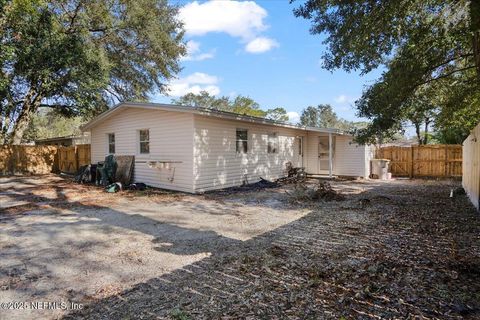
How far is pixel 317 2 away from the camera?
6094mm

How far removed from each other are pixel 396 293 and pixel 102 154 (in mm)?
13051

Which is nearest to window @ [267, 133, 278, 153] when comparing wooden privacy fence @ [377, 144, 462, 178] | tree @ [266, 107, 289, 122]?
wooden privacy fence @ [377, 144, 462, 178]

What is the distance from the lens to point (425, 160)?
15312 millimetres

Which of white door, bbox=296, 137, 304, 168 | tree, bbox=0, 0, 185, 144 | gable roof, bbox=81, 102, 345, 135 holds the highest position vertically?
tree, bbox=0, 0, 185, 144

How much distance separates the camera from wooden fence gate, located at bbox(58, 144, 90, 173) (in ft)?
53.8

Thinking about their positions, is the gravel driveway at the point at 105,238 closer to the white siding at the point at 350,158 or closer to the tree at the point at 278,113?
Answer: the white siding at the point at 350,158

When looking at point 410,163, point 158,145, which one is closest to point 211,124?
point 158,145

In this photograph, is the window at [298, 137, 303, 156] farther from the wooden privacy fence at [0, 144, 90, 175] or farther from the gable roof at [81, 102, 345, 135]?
the wooden privacy fence at [0, 144, 90, 175]

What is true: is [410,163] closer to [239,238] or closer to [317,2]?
[317,2]

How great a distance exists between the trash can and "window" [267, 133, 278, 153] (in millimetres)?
5580

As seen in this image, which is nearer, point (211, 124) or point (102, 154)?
point (211, 124)

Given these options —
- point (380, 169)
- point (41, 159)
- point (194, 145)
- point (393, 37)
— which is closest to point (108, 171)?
point (194, 145)

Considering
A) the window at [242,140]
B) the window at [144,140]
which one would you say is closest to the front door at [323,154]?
the window at [242,140]

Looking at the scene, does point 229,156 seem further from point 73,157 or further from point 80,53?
point 73,157
